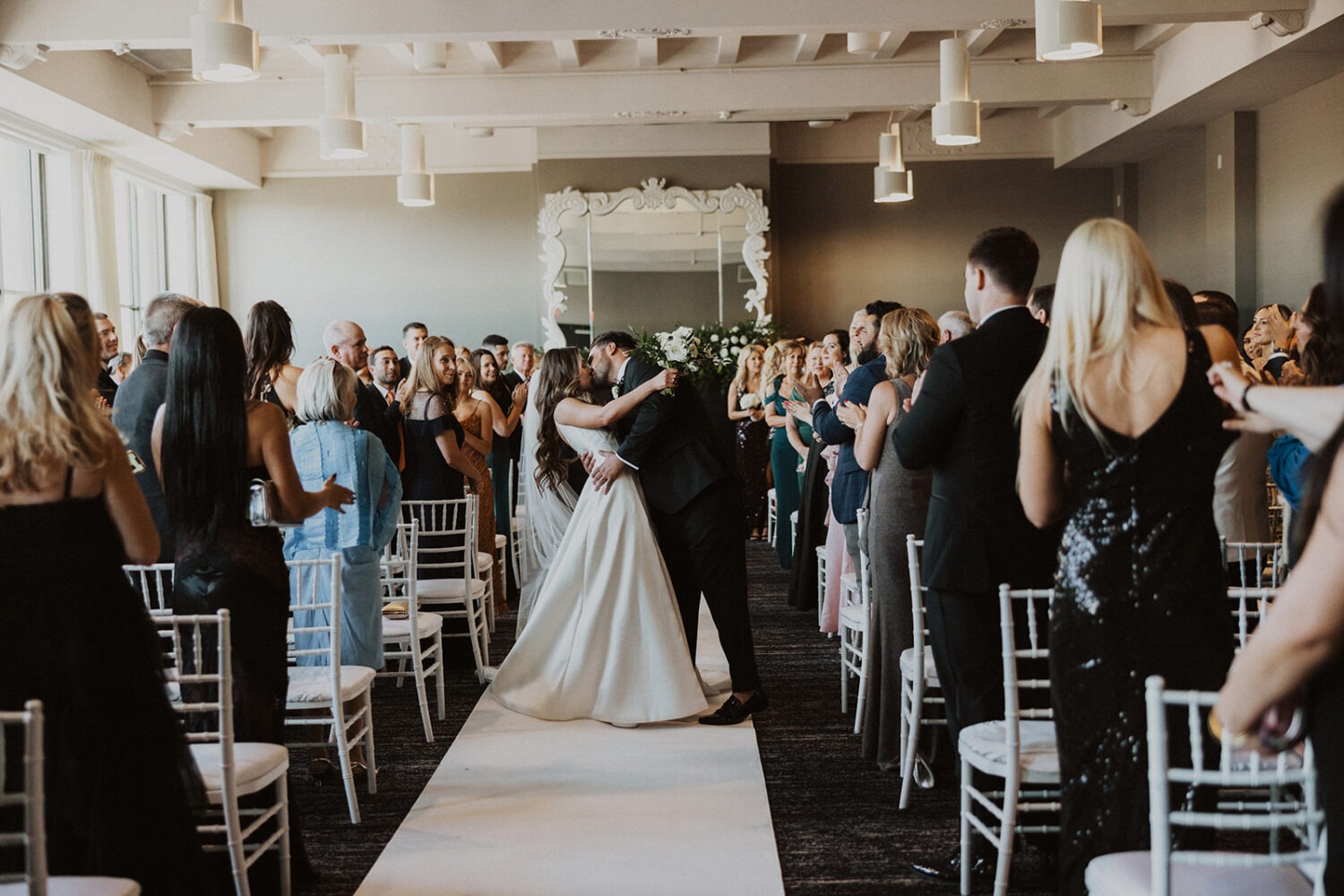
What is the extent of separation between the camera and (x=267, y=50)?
35.7 ft

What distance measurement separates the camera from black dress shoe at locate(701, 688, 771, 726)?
532 centimetres

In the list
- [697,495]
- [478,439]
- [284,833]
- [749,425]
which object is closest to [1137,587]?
[284,833]

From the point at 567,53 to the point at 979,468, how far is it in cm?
823

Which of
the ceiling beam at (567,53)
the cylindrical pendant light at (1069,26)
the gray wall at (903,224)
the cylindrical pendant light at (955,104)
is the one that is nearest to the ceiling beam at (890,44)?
the cylindrical pendant light at (955,104)

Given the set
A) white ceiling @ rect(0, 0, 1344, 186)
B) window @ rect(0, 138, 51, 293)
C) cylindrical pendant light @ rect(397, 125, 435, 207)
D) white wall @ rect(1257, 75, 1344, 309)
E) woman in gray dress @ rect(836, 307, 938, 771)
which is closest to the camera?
woman in gray dress @ rect(836, 307, 938, 771)

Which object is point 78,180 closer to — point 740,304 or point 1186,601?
point 740,304

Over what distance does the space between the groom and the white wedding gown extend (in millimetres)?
94

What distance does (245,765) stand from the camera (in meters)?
3.12

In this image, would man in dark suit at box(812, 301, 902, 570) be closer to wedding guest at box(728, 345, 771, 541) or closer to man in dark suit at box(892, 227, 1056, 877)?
man in dark suit at box(892, 227, 1056, 877)

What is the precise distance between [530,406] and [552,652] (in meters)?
1.18

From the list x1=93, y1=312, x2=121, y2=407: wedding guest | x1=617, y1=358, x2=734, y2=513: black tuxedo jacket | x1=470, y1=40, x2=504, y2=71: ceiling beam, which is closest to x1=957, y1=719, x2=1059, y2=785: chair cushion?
x1=617, y1=358, x2=734, y2=513: black tuxedo jacket

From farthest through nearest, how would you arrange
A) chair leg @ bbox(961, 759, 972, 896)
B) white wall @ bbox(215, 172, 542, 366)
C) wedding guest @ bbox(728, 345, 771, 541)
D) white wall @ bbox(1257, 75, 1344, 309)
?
white wall @ bbox(215, 172, 542, 366) → wedding guest @ bbox(728, 345, 771, 541) → white wall @ bbox(1257, 75, 1344, 309) → chair leg @ bbox(961, 759, 972, 896)

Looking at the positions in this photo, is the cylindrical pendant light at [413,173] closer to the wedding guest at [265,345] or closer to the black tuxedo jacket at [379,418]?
the black tuxedo jacket at [379,418]

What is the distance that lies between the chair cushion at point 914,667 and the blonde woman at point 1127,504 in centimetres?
139
